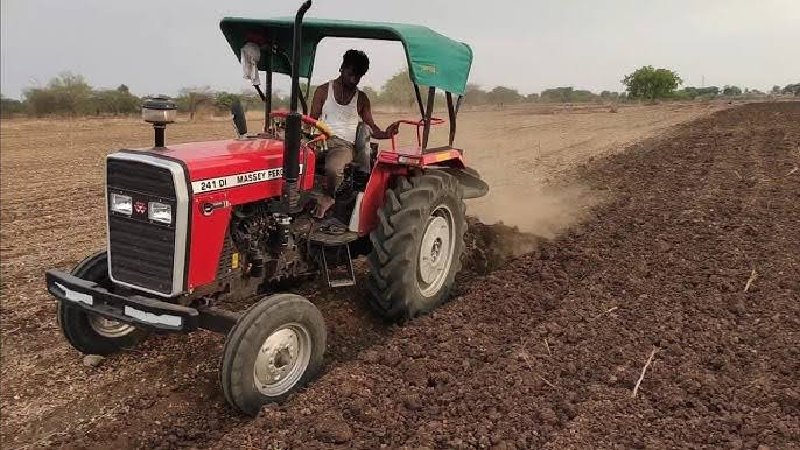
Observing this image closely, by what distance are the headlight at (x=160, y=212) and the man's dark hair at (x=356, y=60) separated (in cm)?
222

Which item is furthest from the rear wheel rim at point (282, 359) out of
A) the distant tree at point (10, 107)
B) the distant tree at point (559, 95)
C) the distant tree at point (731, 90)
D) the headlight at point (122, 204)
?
the distant tree at point (731, 90)

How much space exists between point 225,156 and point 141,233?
0.67 m

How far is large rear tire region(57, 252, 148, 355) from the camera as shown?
442 cm

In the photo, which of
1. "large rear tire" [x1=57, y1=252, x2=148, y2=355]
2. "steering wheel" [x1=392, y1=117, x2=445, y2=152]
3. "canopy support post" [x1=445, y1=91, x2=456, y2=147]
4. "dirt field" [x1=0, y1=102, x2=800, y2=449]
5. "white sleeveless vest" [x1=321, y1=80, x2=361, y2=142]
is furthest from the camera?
"canopy support post" [x1=445, y1=91, x2=456, y2=147]

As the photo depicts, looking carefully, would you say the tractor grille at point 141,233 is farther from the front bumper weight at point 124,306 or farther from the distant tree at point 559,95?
the distant tree at point 559,95

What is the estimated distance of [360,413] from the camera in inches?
143

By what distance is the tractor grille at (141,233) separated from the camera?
3863 mm

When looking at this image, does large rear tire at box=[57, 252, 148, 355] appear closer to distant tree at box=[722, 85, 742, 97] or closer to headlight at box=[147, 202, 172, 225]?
headlight at box=[147, 202, 172, 225]

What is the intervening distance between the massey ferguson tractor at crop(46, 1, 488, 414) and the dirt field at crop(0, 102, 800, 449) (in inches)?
11.0

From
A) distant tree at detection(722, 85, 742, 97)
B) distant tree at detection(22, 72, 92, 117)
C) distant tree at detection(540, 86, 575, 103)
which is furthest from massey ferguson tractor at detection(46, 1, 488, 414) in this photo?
distant tree at detection(722, 85, 742, 97)

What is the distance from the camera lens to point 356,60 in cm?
550

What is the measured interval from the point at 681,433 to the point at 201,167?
295 centimetres

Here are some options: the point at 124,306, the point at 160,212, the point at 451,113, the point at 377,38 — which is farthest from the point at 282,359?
the point at 451,113

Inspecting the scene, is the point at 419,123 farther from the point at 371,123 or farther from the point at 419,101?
the point at 371,123
